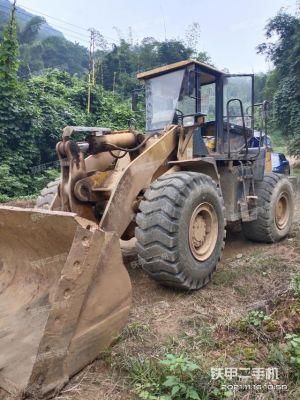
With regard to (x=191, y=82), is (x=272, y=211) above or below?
below

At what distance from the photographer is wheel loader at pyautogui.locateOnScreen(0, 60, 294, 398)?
2.38 metres

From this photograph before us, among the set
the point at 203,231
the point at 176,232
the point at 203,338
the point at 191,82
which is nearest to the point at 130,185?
the point at 176,232

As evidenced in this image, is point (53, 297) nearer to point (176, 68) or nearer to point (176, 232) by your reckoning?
point (176, 232)

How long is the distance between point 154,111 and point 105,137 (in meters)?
1.51

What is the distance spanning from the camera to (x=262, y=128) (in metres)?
6.30

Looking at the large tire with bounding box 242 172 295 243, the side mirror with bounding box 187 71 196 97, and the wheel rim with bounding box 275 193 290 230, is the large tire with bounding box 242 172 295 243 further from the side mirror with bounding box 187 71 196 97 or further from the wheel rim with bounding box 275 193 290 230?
the side mirror with bounding box 187 71 196 97

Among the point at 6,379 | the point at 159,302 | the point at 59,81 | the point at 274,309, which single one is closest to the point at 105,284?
the point at 6,379

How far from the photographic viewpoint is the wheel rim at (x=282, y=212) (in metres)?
6.20

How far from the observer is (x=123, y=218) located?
3.67m

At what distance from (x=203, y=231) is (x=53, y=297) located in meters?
1.88

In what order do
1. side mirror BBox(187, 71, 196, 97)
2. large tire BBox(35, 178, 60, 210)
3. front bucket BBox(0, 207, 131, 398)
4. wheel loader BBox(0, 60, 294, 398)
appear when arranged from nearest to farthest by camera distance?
front bucket BBox(0, 207, 131, 398) < wheel loader BBox(0, 60, 294, 398) < large tire BBox(35, 178, 60, 210) < side mirror BBox(187, 71, 196, 97)

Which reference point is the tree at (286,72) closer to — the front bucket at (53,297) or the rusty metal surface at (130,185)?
the rusty metal surface at (130,185)

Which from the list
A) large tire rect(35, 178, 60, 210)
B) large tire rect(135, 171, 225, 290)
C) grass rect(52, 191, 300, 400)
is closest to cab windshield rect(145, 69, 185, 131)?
large tire rect(135, 171, 225, 290)

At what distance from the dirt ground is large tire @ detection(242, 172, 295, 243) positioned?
40.1 inches
